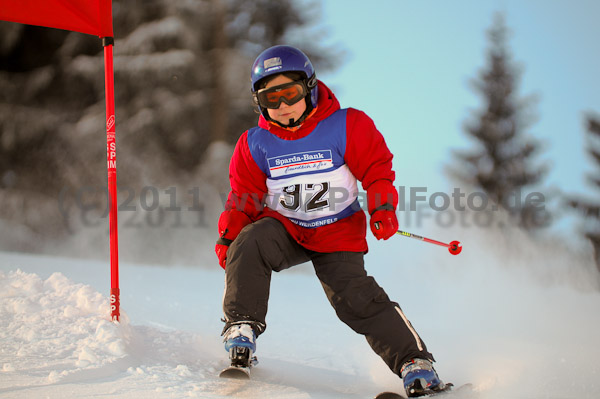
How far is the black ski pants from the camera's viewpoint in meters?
2.15

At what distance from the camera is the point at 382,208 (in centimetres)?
229

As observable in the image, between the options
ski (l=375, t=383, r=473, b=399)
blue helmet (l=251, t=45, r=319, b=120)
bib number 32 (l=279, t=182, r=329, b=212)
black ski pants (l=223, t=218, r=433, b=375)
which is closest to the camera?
ski (l=375, t=383, r=473, b=399)

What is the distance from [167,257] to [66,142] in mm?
2966

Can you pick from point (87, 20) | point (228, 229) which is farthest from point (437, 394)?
point (87, 20)

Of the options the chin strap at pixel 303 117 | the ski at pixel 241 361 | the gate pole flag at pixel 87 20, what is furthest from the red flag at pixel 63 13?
the ski at pixel 241 361

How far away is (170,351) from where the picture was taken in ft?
8.37

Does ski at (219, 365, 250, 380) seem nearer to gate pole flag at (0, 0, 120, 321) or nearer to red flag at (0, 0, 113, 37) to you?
gate pole flag at (0, 0, 120, 321)

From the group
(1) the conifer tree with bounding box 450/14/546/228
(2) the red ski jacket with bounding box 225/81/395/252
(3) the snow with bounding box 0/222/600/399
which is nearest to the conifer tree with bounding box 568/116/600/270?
(1) the conifer tree with bounding box 450/14/546/228

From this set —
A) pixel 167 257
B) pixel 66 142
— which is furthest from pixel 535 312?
pixel 66 142

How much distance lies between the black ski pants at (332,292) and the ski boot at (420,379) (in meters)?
0.04

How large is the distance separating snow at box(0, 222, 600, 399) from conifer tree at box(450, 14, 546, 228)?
544 centimetres

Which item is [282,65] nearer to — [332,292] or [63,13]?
[332,292]

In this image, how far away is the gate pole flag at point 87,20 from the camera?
2744 millimetres

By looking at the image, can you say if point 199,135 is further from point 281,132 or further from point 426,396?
point 426,396
